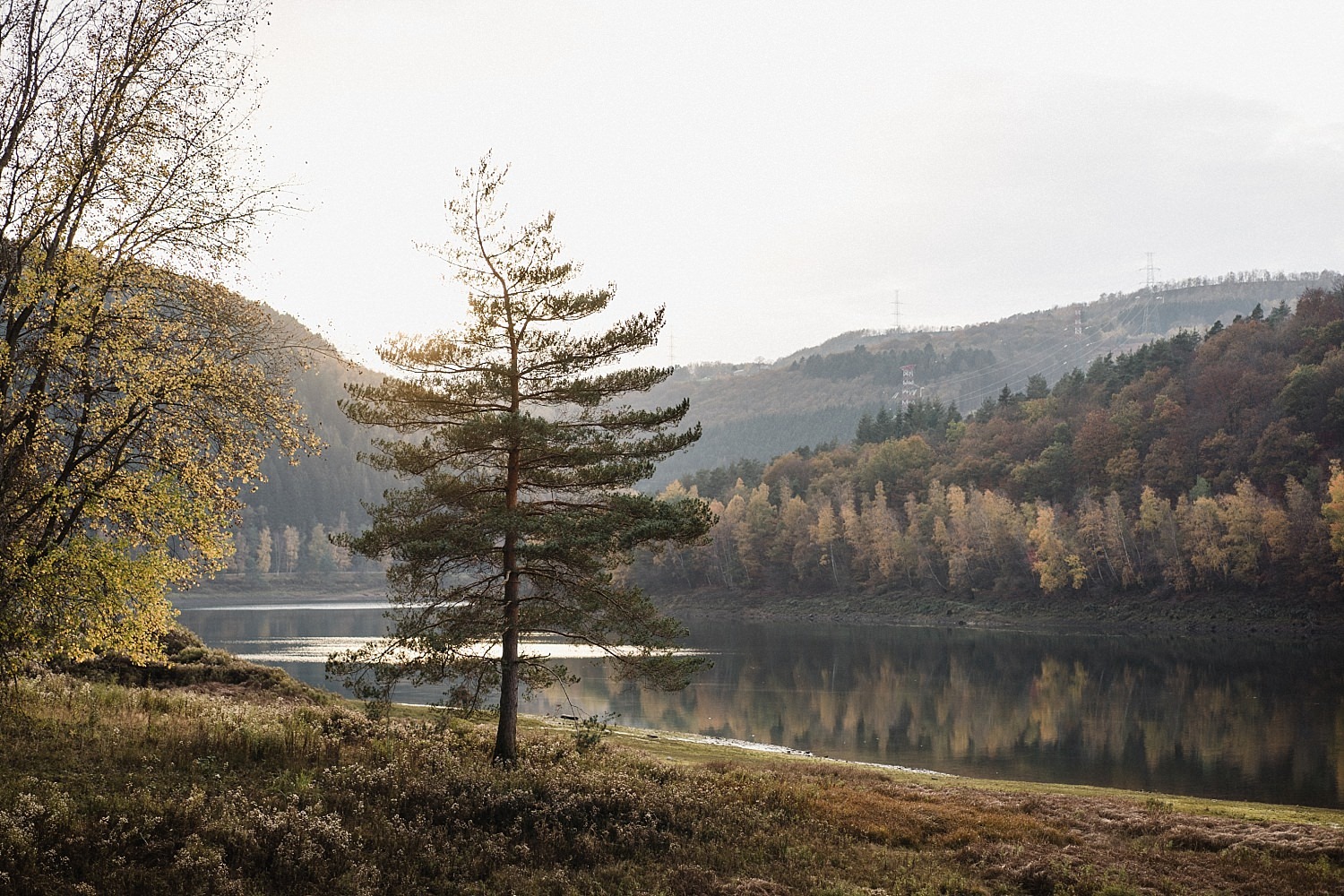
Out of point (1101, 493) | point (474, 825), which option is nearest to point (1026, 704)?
point (474, 825)

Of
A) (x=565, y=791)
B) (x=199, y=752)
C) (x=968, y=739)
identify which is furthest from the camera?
(x=968, y=739)

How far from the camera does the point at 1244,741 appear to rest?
46438 millimetres

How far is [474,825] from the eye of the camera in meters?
17.6

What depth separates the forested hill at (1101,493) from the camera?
109 m

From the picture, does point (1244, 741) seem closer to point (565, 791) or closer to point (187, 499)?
point (565, 791)

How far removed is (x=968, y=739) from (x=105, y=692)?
1577 inches

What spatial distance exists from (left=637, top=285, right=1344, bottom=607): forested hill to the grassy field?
75.6 meters

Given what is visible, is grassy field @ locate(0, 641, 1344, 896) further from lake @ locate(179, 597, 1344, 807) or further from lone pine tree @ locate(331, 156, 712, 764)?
lake @ locate(179, 597, 1344, 807)

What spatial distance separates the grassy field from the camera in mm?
14234

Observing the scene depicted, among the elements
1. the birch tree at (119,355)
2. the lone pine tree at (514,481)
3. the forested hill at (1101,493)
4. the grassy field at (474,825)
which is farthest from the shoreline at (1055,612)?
the birch tree at (119,355)

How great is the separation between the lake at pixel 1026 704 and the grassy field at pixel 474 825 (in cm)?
721

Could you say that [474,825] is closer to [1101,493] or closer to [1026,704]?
[1026,704]

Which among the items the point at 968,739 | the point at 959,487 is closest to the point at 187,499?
the point at 968,739

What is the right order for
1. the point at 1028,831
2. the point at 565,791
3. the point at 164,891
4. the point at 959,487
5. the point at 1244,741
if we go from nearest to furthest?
the point at 164,891 < the point at 565,791 < the point at 1028,831 < the point at 1244,741 < the point at 959,487
